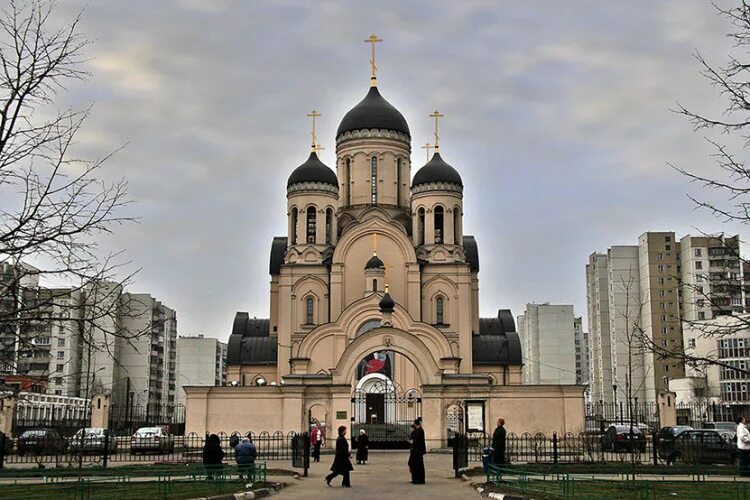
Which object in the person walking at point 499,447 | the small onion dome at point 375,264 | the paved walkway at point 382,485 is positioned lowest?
the paved walkway at point 382,485

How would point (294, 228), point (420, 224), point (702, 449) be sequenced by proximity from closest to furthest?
point (702, 449)
point (420, 224)
point (294, 228)

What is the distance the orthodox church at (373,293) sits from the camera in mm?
41656

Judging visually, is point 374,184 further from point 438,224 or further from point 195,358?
point 195,358

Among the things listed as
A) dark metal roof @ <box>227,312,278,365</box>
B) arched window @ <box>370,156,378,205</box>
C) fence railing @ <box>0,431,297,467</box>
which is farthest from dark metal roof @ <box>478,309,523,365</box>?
fence railing @ <box>0,431,297,467</box>

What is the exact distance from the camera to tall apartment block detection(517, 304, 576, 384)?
97000mm

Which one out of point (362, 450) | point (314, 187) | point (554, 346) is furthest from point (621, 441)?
point (554, 346)

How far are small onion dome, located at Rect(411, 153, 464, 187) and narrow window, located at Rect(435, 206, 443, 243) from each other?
173cm

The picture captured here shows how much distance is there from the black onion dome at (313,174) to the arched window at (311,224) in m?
1.81

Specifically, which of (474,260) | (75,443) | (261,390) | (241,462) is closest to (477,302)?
(474,260)

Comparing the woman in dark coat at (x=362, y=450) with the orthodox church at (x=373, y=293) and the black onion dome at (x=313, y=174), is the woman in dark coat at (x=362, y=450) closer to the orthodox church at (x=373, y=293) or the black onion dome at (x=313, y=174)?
the orthodox church at (x=373, y=293)

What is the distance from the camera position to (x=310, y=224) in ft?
176

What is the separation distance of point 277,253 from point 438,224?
11432 millimetres

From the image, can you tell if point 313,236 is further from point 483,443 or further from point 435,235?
point 483,443

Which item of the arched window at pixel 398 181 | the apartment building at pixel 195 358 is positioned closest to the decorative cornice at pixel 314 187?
the arched window at pixel 398 181
